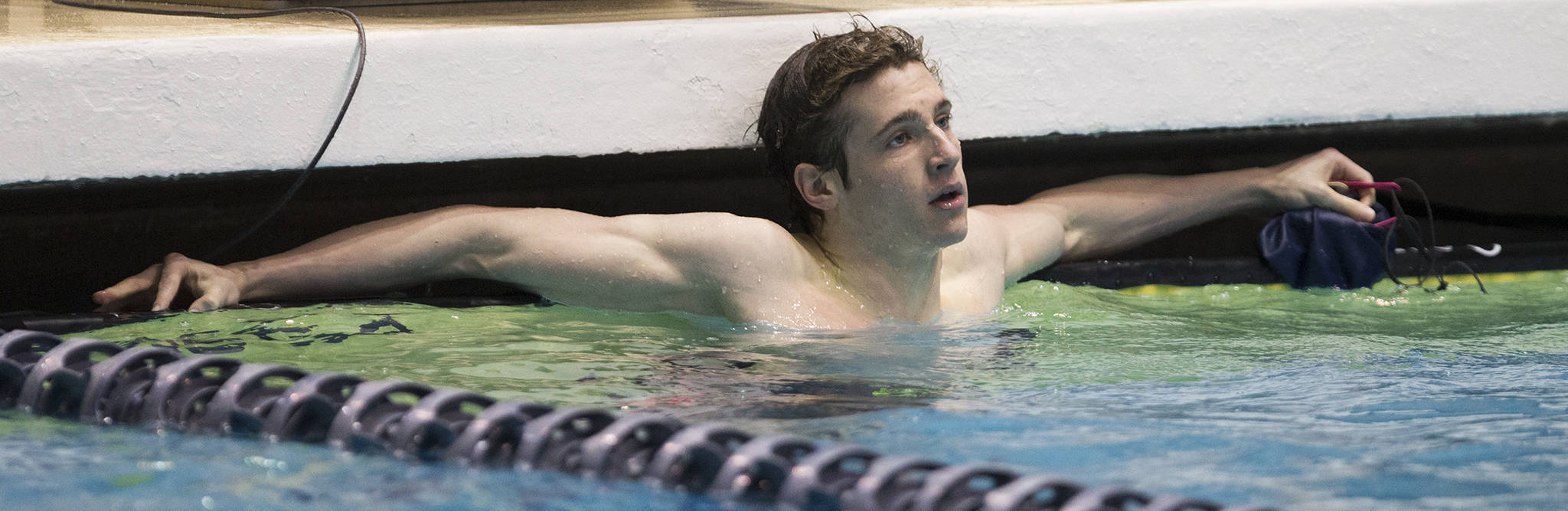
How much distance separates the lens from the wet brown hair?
2.97 metres

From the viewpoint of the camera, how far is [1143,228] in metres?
3.60

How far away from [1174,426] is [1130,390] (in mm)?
298

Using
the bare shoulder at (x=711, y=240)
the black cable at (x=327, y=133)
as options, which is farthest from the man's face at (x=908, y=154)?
the black cable at (x=327, y=133)

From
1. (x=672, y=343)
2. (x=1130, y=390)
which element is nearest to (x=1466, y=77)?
(x=1130, y=390)

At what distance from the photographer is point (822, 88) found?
9.82 ft

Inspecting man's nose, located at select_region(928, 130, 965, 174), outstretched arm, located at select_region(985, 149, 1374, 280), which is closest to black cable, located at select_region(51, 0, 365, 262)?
man's nose, located at select_region(928, 130, 965, 174)

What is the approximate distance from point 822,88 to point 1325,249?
4.99 feet

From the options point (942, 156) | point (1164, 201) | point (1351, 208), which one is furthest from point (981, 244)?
point (1351, 208)

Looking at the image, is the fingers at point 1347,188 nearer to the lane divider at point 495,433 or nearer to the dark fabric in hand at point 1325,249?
the dark fabric in hand at point 1325,249

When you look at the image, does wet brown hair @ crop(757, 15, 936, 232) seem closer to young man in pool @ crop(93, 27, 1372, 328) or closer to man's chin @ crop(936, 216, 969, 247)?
young man in pool @ crop(93, 27, 1372, 328)

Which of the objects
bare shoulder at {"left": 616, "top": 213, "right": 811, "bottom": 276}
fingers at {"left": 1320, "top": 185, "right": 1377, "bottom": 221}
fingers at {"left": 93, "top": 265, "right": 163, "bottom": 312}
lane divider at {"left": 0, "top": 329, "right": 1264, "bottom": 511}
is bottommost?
lane divider at {"left": 0, "top": 329, "right": 1264, "bottom": 511}

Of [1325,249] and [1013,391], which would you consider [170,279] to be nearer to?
[1013,391]

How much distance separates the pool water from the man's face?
267 mm

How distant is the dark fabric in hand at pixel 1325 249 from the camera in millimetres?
3533
